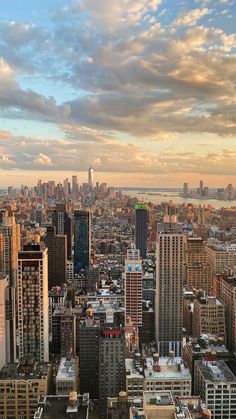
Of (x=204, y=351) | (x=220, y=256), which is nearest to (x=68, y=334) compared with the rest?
(x=204, y=351)

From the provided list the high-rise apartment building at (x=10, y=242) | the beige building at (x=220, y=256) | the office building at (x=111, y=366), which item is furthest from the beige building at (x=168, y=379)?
the beige building at (x=220, y=256)

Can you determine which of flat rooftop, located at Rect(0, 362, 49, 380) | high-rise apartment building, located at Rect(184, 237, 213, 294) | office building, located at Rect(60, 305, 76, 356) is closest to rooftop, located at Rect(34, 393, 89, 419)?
flat rooftop, located at Rect(0, 362, 49, 380)

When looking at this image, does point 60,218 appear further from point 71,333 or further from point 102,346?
point 102,346

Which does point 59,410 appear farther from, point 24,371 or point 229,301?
point 229,301

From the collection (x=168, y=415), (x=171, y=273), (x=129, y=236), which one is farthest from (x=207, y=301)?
(x=129, y=236)

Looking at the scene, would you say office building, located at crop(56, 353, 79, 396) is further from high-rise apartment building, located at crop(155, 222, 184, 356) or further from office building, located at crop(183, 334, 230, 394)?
high-rise apartment building, located at crop(155, 222, 184, 356)

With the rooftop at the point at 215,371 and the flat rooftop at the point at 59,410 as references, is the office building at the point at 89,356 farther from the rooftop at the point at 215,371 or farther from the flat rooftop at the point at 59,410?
the flat rooftop at the point at 59,410
